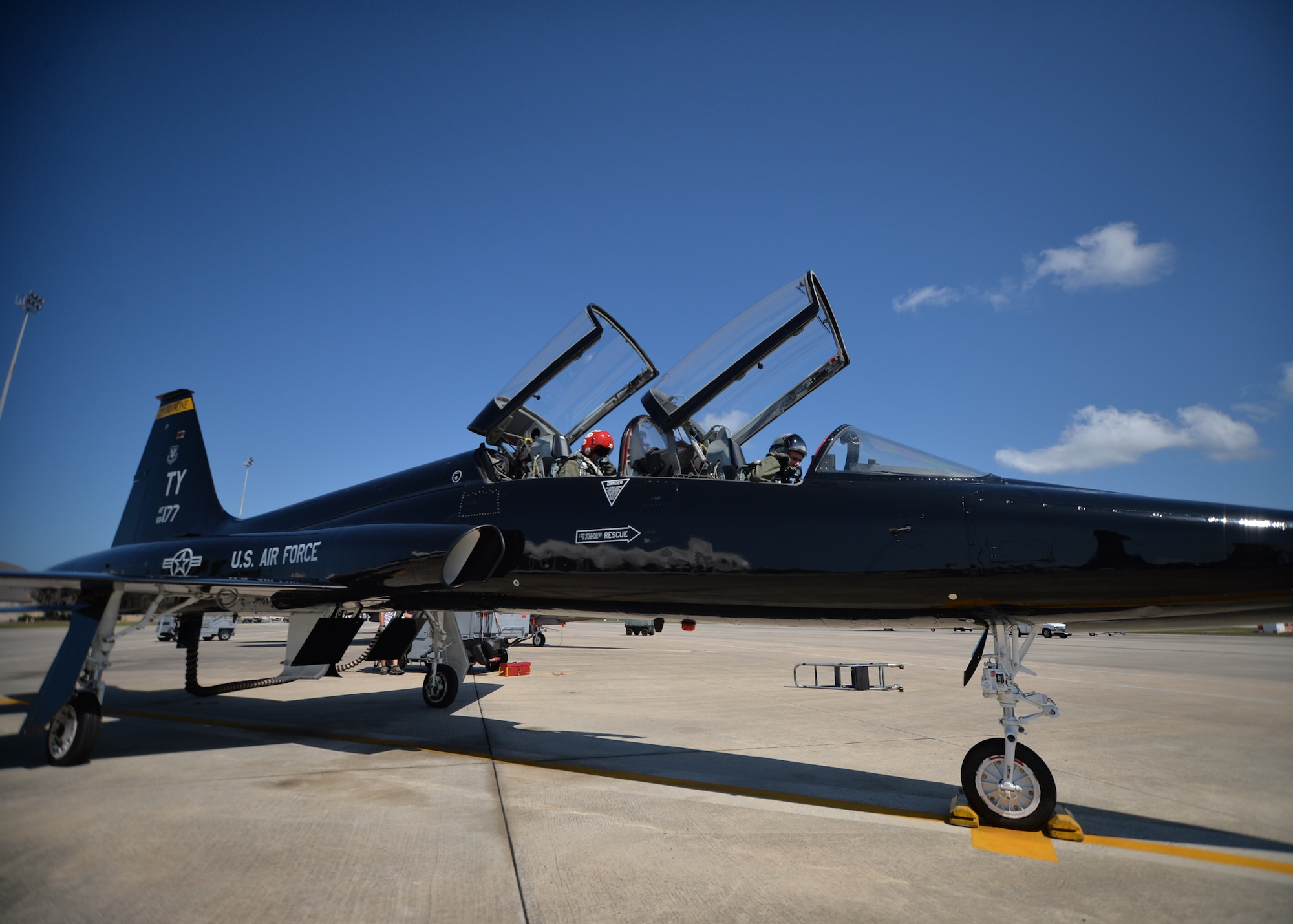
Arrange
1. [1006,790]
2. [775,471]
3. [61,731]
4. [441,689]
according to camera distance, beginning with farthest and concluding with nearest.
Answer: [441,689] → [61,731] → [775,471] → [1006,790]

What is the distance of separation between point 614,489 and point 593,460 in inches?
42.4

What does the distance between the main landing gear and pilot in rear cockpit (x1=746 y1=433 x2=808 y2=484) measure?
1.77 m

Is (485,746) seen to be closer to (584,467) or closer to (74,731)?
(584,467)

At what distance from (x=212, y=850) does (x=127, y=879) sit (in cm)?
43

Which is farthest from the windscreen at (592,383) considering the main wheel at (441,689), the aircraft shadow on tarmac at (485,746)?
the main wheel at (441,689)

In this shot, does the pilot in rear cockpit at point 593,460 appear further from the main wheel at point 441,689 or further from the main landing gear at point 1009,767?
the main wheel at point 441,689

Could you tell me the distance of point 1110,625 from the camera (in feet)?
14.2

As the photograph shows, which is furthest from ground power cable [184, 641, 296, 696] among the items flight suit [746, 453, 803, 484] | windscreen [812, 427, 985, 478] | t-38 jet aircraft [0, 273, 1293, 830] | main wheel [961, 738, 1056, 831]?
main wheel [961, 738, 1056, 831]

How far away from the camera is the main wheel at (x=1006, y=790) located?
13.7 feet

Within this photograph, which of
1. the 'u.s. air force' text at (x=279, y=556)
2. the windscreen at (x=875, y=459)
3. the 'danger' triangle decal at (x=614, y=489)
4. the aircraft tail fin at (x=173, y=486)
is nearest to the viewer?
the windscreen at (x=875, y=459)

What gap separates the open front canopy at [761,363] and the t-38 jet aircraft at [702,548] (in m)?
0.02

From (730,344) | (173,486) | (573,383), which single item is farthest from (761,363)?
(173,486)

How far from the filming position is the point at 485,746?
6559mm

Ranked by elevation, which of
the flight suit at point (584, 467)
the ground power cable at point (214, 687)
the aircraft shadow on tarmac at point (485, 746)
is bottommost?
the aircraft shadow on tarmac at point (485, 746)
